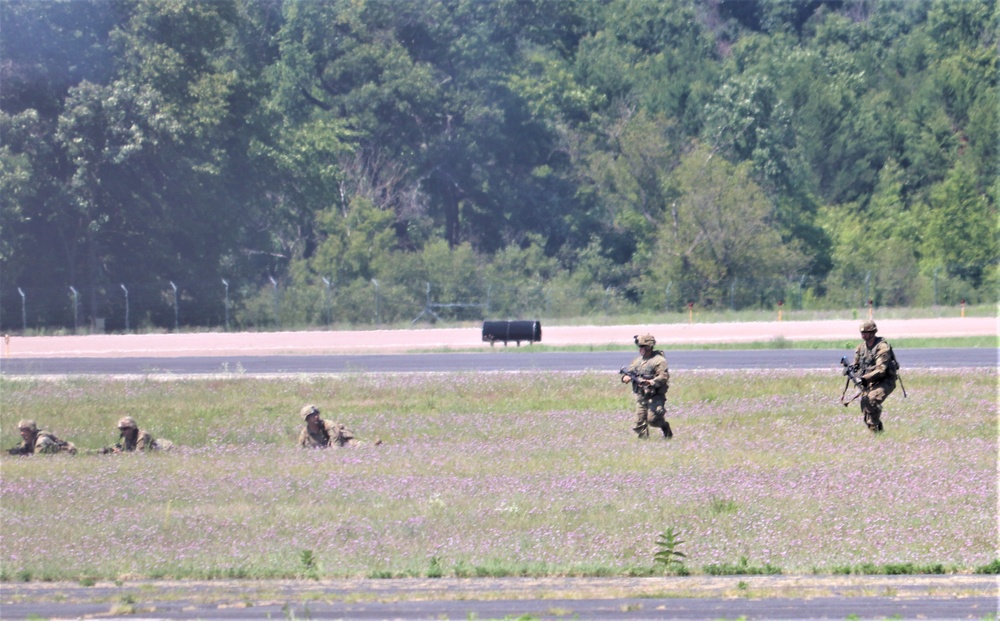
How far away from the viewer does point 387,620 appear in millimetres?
8672

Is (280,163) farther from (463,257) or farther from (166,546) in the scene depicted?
(166,546)

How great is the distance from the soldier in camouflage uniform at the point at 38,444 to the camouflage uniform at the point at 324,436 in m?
3.47

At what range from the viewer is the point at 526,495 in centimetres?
1257

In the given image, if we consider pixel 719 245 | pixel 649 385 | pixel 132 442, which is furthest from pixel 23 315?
pixel 649 385

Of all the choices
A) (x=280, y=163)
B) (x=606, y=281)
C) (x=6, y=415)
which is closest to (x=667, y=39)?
(x=606, y=281)

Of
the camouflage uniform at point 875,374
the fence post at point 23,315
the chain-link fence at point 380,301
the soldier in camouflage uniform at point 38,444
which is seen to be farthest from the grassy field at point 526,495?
the chain-link fence at point 380,301

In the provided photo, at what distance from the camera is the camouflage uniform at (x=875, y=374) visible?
15102 millimetres

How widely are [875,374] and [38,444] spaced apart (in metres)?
11.7

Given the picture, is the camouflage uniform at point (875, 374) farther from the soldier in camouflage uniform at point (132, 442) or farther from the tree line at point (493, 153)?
the tree line at point (493, 153)

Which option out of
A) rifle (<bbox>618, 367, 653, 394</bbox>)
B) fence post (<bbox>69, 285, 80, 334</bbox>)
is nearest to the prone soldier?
rifle (<bbox>618, 367, 653, 394</bbox>)

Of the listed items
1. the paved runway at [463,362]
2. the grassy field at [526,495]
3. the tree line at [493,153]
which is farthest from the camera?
the tree line at [493,153]

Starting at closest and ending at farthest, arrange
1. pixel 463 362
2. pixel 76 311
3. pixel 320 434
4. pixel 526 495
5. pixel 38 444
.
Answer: pixel 526 495 < pixel 320 434 < pixel 38 444 < pixel 463 362 < pixel 76 311

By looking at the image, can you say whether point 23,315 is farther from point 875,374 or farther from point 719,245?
point 875,374

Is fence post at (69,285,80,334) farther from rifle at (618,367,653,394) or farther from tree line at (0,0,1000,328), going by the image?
rifle at (618,367,653,394)
